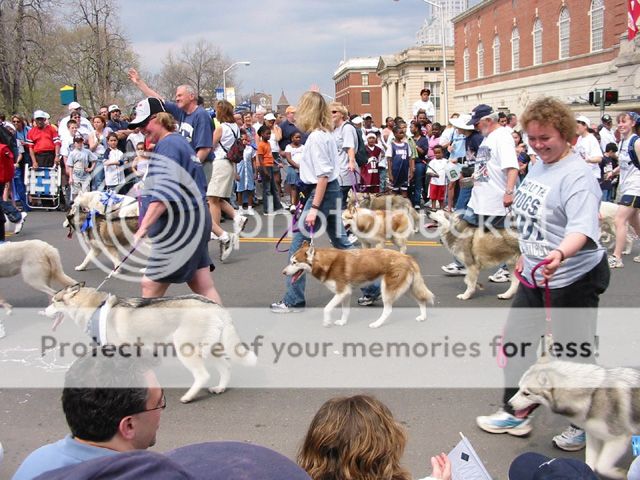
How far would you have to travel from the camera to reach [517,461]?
2.74 meters

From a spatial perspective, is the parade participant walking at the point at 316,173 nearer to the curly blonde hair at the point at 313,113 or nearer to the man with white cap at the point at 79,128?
the curly blonde hair at the point at 313,113

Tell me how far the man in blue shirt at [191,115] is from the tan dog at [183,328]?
3.14 m

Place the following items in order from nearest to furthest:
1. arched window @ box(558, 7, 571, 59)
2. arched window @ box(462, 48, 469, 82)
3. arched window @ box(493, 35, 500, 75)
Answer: arched window @ box(558, 7, 571, 59) < arched window @ box(493, 35, 500, 75) < arched window @ box(462, 48, 469, 82)

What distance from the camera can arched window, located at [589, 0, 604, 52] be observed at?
40719 millimetres

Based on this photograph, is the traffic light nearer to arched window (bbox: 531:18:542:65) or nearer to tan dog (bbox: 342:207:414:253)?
tan dog (bbox: 342:207:414:253)

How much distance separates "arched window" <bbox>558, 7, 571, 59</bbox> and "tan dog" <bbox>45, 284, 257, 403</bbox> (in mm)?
47395

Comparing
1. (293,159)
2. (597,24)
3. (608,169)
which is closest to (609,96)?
(608,169)

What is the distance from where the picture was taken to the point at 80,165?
1341 centimetres

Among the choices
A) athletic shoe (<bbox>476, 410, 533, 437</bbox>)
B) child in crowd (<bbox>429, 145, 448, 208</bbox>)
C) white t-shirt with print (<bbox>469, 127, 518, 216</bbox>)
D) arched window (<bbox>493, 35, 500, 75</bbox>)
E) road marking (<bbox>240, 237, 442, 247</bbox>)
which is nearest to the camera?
athletic shoe (<bbox>476, 410, 533, 437</bbox>)

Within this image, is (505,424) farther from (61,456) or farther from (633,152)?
(633,152)

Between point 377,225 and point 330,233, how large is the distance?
2.40 meters

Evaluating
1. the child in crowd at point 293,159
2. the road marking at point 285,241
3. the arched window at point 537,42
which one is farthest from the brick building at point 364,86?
the road marking at point 285,241

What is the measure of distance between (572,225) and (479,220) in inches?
149

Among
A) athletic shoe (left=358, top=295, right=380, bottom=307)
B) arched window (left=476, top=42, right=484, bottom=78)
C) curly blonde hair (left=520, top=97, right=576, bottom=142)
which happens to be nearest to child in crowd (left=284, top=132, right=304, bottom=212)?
athletic shoe (left=358, top=295, right=380, bottom=307)
